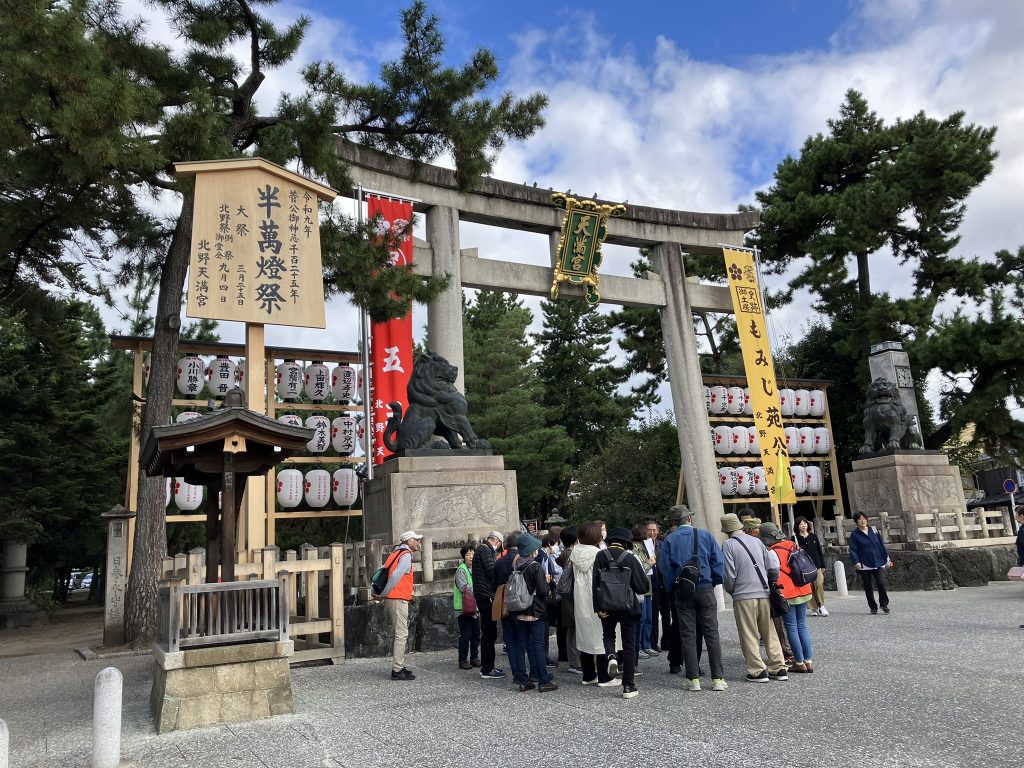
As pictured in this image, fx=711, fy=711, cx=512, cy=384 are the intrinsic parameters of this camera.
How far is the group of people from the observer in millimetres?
5410

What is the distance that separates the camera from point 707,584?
18.1 ft

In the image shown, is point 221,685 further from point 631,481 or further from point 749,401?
point 631,481

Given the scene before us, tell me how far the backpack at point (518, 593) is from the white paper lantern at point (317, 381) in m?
8.39

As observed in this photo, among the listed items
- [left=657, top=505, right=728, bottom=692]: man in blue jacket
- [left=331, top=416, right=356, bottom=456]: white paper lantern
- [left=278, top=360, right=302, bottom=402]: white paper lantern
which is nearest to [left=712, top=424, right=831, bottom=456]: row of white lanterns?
[left=331, top=416, right=356, bottom=456]: white paper lantern

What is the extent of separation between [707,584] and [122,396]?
1770 centimetres

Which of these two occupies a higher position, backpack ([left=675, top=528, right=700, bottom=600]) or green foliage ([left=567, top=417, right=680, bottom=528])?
green foliage ([left=567, top=417, right=680, bottom=528])

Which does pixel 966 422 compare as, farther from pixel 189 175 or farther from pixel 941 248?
pixel 189 175

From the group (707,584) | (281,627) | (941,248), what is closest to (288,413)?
(281,627)

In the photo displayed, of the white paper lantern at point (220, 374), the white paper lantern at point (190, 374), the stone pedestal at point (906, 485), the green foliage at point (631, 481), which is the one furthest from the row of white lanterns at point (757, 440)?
the white paper lantern at point (190, 374)

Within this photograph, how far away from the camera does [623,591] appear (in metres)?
5.30

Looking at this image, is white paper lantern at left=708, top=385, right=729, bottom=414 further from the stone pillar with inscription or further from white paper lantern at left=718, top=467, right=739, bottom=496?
the stone pillar with inscription

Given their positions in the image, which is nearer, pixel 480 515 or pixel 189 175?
pixel 189 175

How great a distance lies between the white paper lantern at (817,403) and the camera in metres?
18.7

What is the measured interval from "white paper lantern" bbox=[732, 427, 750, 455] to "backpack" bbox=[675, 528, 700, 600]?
12665mm
